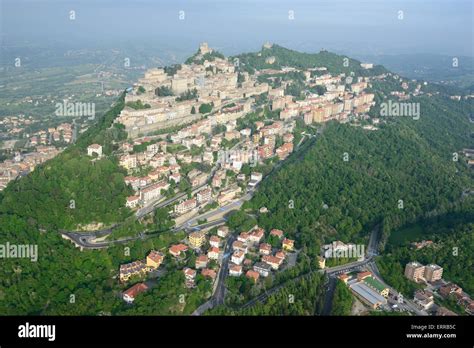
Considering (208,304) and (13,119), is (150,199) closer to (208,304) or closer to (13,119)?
(208,304)

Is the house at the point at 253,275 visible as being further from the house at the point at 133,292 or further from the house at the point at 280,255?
the house at the point at 133,292

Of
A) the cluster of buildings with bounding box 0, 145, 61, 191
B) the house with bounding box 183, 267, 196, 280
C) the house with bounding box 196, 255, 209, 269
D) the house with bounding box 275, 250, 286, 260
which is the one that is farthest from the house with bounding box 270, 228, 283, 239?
the cluster of buildings with bounding box 0, 145, 61, 191

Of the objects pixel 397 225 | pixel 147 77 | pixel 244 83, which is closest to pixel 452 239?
pixel 397 225

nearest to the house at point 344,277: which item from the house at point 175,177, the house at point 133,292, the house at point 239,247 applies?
the house at point 239,247

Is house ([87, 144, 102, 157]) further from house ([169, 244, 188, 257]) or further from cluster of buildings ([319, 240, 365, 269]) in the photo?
cluster of buildings ([319, 240, 365, 269])

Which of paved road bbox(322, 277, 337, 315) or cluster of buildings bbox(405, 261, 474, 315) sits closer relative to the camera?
paved road bbox(322, 277, 337, 315)

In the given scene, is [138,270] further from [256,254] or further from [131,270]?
[256,254]
